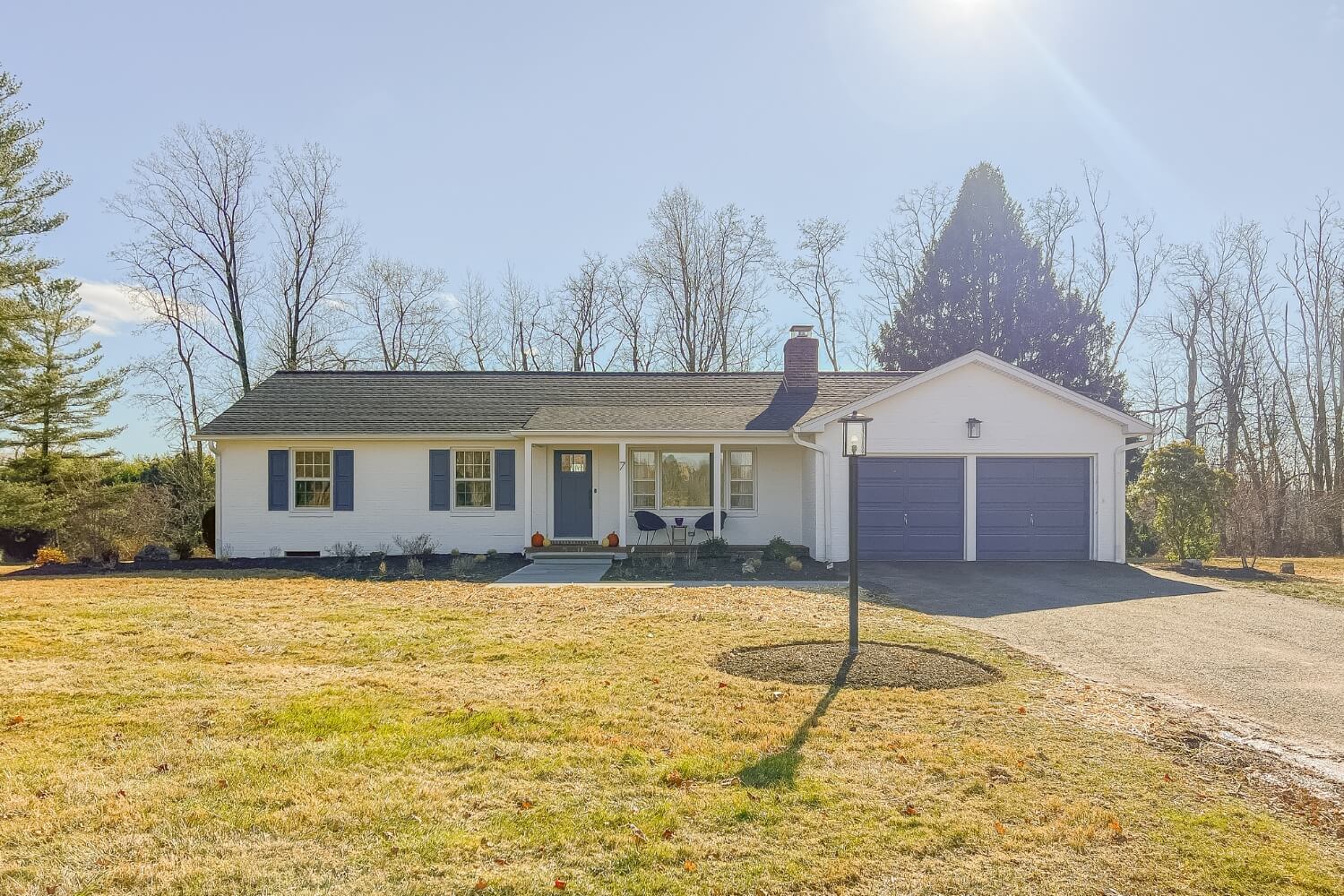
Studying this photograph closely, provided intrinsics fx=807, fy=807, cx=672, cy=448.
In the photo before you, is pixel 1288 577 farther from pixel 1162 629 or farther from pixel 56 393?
pixel 56 393

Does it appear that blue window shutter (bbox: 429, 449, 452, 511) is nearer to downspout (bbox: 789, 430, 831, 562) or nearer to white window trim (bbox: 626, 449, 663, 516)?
white window trim (bbox: 626, 449, 663, 516)

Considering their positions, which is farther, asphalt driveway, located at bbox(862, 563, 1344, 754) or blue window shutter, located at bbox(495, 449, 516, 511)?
blue window shutter, located at bbox(495, 449, 516, 511)

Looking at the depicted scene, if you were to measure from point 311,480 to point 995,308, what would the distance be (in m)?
Answer: 26.0

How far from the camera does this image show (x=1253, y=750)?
518cm

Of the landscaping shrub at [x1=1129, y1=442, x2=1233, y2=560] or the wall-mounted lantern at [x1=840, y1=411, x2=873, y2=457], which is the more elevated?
the wall-mounted lantern at [x1=840, y1=411, x2=873, y2=457]

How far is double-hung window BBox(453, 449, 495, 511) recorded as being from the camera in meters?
18.0

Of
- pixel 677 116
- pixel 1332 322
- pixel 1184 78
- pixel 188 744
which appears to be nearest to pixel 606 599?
pixel 188 744

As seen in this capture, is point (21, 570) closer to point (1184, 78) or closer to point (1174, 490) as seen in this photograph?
point (1174, 490)

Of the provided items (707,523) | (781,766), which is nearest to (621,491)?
(707,523)

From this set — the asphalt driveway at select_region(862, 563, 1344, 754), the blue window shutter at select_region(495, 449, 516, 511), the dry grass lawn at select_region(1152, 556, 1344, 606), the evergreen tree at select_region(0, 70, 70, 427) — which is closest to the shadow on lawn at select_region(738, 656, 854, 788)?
the asphalt driveway at select_region(862, 563, 1344, 754)

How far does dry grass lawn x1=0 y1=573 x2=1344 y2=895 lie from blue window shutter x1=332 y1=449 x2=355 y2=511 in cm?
965

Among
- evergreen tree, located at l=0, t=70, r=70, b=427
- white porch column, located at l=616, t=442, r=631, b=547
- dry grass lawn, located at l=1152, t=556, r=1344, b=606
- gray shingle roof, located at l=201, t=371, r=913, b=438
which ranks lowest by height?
dry grass lawn, located at l=1152, t=556, r=1344, b=606

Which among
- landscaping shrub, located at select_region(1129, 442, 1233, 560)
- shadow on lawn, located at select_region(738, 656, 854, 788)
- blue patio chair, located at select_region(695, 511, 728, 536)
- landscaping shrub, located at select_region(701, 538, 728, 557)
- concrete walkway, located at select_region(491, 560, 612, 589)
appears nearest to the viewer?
shadow on lawn, located at select_region(738, 656, 854, 788)

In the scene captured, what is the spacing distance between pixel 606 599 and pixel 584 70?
9.43 m
